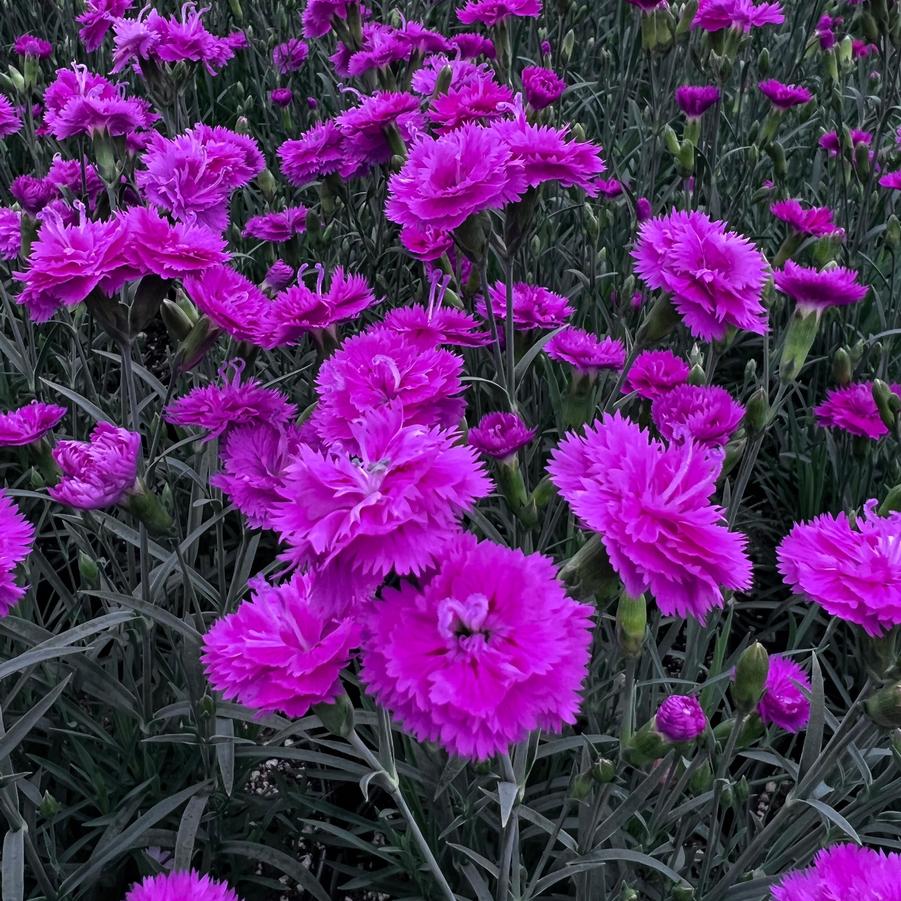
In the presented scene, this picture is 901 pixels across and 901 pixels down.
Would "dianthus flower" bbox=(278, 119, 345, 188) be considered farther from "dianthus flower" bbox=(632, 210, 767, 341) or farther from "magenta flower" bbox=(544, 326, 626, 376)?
"dianthus flower" bbox=(632, 210, 767, 341)

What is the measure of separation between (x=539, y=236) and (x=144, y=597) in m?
1.36

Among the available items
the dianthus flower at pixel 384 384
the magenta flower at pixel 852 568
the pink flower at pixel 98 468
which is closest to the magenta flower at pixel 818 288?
the magenta flower at pixel 852 568

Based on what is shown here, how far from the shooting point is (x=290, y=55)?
2.73 metres

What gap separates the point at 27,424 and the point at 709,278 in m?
1.03

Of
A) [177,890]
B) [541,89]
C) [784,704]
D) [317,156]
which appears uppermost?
[541,89]

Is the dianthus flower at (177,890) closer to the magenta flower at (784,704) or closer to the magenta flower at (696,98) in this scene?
the magenta flower at (784,704)

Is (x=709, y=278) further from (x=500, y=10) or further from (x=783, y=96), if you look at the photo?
(x=783, y=96)

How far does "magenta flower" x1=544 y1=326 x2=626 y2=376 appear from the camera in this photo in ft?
4.55

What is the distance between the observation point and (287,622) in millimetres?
802

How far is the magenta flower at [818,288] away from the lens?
138 cm

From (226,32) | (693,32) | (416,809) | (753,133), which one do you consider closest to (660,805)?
(416,809)

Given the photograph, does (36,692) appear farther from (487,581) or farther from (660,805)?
(487,581)

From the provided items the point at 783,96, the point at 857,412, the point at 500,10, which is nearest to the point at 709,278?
the point at 857,412

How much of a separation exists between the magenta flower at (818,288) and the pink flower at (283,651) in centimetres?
98
